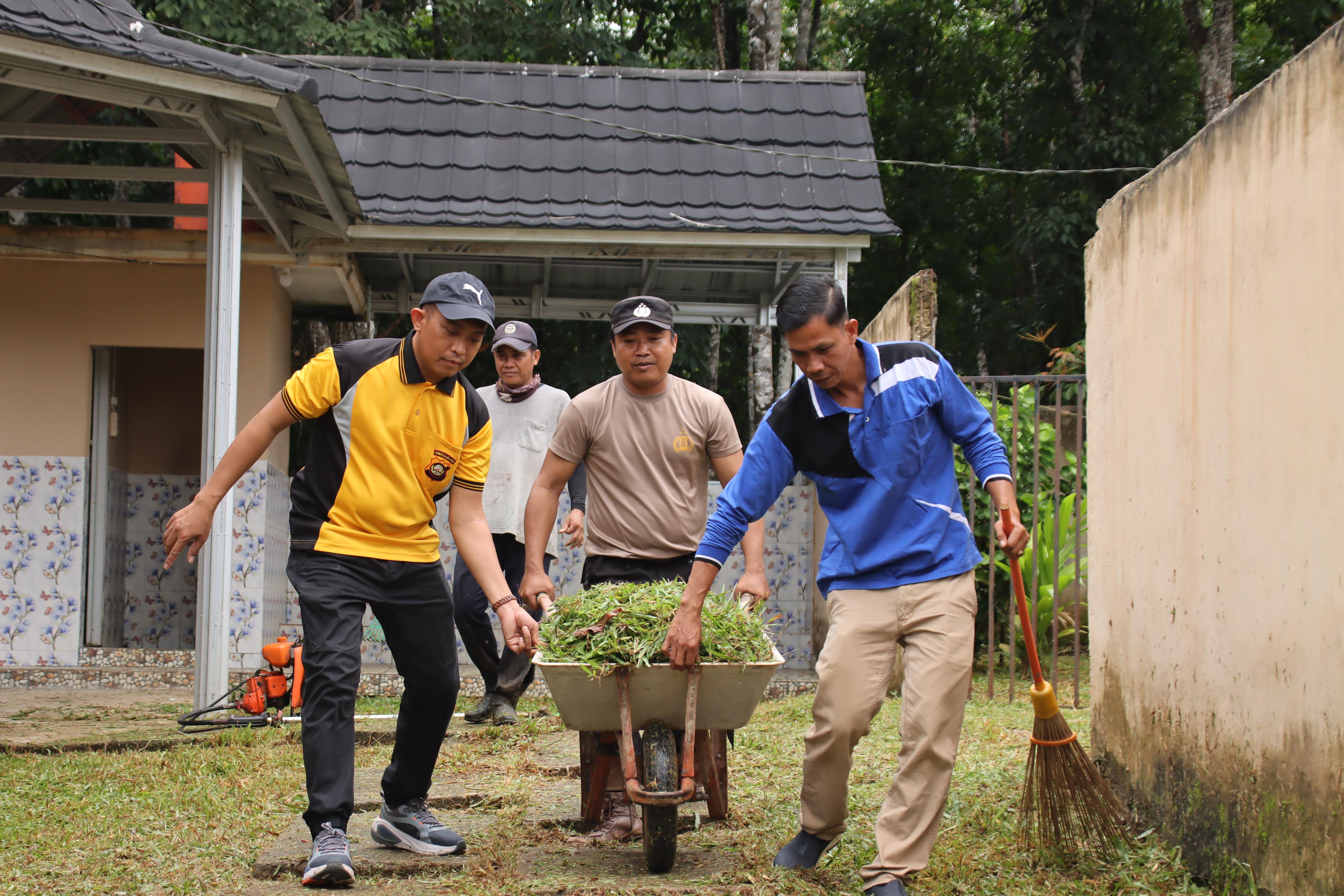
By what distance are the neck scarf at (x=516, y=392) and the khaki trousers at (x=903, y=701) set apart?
11.2 ft

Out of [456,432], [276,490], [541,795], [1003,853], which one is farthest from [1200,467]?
[276,490]

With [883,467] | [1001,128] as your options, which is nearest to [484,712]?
[883,467]

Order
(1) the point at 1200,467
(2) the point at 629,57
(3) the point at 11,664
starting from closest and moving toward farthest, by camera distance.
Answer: (1) the point at 1200,467, (3) the point at 11,664, (2) the point at 629,57

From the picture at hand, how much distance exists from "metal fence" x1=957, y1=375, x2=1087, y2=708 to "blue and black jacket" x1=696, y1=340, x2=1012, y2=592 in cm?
373

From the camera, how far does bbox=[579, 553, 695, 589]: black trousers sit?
4.95 m

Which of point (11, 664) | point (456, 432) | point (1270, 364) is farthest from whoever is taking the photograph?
point (11, 664)

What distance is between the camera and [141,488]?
10.7 m

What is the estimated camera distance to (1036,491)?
782 cm

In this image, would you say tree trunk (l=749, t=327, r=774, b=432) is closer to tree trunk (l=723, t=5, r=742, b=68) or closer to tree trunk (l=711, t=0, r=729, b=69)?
tree trunk (l=711, t=0, r=729, b=69)

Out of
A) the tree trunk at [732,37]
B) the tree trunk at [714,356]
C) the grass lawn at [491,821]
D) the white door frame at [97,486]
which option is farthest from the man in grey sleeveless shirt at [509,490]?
the tree trunk at [732,37]

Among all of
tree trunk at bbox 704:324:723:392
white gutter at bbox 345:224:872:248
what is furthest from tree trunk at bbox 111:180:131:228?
tree trunk at bbox 704:324:723:392

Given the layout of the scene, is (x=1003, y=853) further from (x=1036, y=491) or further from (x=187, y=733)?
(x=187, y=733)

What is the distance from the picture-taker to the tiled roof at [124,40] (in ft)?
20.1

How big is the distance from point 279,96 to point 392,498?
3.41 metres
